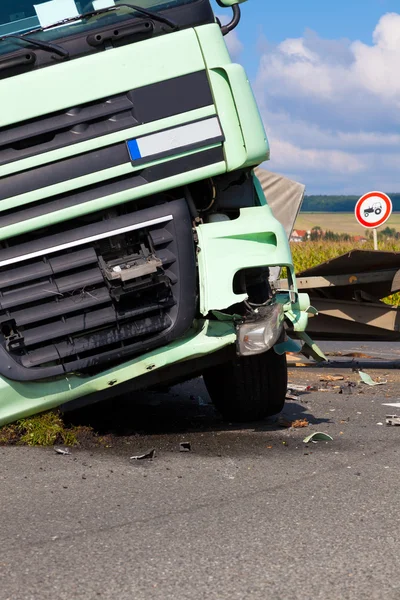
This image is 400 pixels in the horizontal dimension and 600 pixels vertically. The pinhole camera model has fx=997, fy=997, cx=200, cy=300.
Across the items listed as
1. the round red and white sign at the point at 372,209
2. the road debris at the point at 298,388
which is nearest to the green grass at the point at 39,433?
the road debris at the point at 298,388

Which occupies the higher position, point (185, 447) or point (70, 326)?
point (70, 326)

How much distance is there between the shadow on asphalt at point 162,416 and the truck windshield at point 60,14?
7.30 feet

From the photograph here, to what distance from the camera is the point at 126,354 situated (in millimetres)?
5281

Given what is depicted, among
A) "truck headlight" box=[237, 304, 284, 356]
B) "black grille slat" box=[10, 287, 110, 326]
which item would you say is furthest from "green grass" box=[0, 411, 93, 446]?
"truck headlight" box=[237, 304, 284, 356]

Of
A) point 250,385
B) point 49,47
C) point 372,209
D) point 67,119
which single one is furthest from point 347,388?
point 372,209

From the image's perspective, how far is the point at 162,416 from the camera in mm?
6910

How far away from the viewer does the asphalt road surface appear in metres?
3.22

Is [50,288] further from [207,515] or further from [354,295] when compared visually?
[354,295]

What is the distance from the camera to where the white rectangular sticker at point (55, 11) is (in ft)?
17.6

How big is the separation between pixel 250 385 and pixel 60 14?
2453mm

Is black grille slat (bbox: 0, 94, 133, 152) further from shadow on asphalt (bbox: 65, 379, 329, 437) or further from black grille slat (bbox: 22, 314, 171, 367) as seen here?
shadow on asphalt (bbox: 65, 379, 329, 437)

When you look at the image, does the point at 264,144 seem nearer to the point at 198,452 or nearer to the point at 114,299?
the point at 114,299

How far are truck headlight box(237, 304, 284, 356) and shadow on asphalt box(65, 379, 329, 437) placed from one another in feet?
3.23

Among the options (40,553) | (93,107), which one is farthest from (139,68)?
(40,553)
